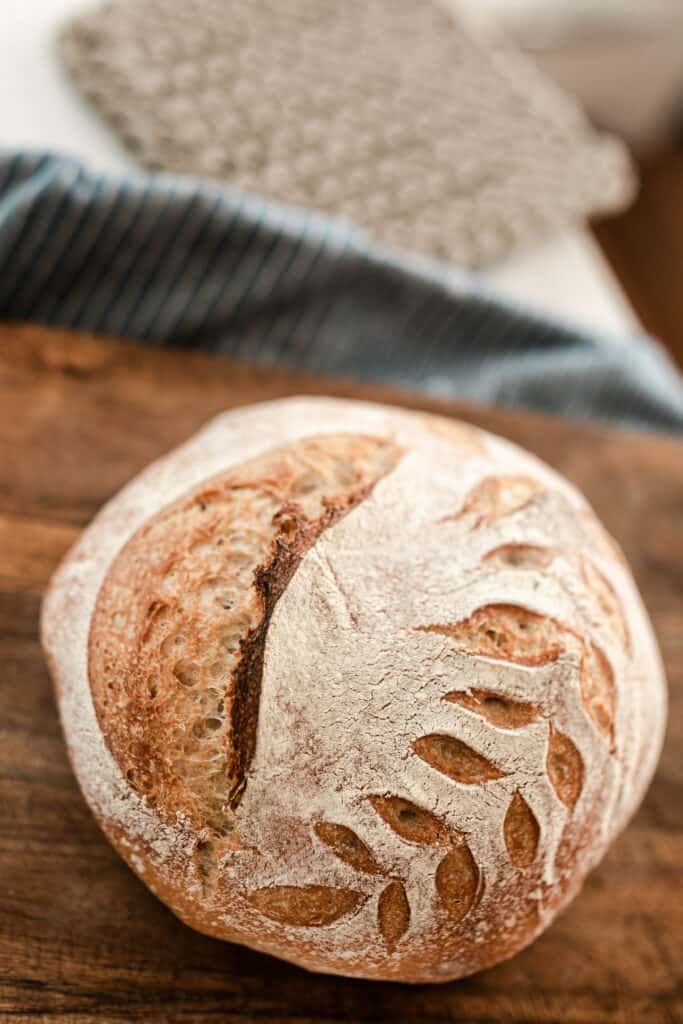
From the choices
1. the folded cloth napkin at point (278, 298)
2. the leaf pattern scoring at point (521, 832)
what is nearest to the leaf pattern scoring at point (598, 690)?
the leaf pattern scoring at point (521, 832)

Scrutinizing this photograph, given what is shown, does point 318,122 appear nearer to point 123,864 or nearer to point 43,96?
point 43,96

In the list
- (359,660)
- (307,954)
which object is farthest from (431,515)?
(307,954)

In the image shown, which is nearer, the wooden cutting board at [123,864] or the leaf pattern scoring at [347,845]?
the leaf pattern scoring at [347,845]

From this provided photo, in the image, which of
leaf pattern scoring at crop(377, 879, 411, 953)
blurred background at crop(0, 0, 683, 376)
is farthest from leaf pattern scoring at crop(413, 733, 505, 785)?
blurred background at crop(0, 0, 683, 376)

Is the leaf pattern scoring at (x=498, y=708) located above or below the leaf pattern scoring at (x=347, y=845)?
above

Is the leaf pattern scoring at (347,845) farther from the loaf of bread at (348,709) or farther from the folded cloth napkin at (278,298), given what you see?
the folded cloth napkin at (278,298)

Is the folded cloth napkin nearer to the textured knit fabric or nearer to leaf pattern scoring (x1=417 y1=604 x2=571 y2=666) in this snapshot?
the textured knit fabric
